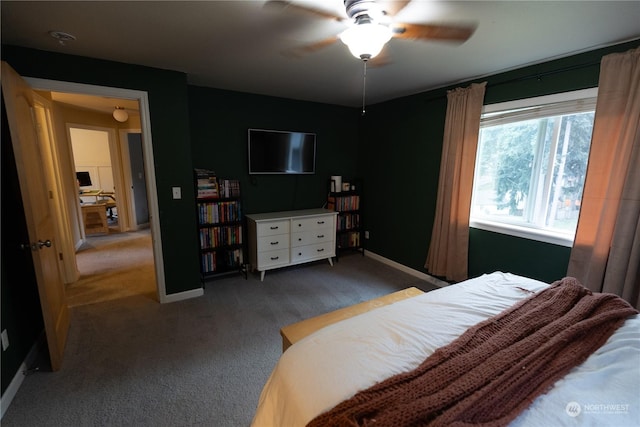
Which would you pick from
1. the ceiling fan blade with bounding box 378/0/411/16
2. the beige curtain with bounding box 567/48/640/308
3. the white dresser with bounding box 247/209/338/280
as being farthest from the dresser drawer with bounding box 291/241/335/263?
the ceiling fan blade with bounding box 378/0/411/16

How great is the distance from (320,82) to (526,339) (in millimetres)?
2793

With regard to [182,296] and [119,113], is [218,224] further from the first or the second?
[119,113]

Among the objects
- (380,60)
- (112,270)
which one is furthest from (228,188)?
(380,60)

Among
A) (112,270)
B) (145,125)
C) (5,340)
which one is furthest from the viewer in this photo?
(112,270)

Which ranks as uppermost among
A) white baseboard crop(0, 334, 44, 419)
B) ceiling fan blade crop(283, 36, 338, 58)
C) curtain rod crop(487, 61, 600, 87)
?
→ ceiling fan blade crop(283, 36, 338, 58)

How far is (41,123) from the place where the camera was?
123 inches

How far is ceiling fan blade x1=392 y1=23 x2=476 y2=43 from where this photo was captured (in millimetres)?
1781

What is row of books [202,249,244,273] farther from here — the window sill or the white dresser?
the window sill

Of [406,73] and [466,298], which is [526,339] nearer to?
[466,298]

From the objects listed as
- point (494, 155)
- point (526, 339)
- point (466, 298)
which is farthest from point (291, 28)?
point (494, 155)

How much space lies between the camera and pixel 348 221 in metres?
4.29

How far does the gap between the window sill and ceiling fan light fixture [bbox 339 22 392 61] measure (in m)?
2.14

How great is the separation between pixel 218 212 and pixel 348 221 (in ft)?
6.20

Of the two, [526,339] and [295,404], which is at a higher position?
[526,339]
